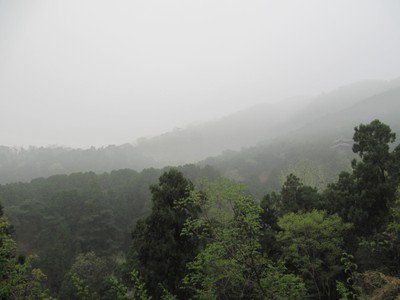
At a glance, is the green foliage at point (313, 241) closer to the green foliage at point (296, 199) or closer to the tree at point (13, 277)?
the green foliage at point (296, 199)

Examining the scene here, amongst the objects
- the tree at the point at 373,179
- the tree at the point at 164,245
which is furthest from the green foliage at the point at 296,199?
the tree at the point at 164,245

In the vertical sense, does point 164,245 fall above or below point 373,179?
above

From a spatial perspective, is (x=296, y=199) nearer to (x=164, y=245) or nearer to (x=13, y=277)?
(x=164, y=245)

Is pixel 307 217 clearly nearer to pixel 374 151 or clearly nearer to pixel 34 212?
pixel 374 151

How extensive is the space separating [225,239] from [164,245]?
8995 millimetres

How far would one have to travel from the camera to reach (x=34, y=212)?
52406 mm

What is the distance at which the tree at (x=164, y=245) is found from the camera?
17531mm

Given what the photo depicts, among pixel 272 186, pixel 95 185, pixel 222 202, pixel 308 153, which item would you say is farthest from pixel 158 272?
pixel 308 153

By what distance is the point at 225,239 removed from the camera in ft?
31.1

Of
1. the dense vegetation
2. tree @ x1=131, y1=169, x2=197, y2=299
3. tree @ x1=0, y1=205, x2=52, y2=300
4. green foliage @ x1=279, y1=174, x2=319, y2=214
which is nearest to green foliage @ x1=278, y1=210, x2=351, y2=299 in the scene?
the dense vegetation

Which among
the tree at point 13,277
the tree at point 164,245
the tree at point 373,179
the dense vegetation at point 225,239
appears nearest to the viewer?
the tree at point 13,277

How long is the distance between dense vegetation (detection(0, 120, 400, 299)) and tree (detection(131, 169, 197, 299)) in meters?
0.07

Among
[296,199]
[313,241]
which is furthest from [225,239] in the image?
[296,199]

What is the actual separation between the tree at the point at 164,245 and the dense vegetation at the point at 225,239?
0.21ft
